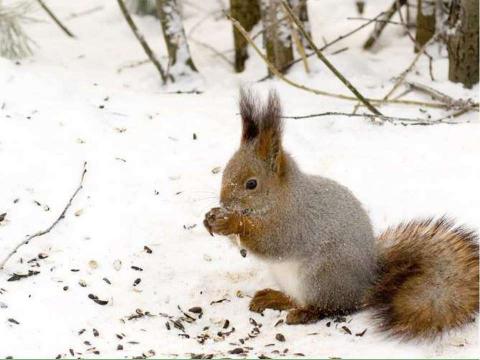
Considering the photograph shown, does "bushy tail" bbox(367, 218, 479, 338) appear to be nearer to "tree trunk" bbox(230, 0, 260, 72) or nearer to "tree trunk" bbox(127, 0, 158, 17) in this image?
"tree trunk" bbox(230, 0, 260, 72)

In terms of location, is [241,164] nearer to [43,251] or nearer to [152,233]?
[152,233]

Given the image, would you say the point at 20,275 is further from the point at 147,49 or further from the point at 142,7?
the point at 142,7

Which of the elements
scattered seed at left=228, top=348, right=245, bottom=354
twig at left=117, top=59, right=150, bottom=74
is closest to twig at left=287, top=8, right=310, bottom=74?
twig at left=117, top=59, right=150, bottom=74

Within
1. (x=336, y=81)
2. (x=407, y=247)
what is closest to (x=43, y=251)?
(x=407, y=247)

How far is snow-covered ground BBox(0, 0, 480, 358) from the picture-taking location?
2.92 m

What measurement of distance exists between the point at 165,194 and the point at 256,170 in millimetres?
870

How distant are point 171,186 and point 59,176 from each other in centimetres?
55

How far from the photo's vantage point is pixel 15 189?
3652mm

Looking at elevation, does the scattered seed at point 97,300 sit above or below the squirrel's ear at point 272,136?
below

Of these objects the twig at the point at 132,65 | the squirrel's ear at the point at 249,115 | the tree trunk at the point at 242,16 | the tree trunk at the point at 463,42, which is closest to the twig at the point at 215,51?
the tree trunk at the point at 242,16

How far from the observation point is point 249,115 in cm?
306

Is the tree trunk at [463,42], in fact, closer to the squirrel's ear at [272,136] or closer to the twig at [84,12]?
the squirrel's ear at [272,136]

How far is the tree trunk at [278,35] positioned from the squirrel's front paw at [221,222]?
2.17 metres

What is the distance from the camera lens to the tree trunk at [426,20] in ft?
17.4
